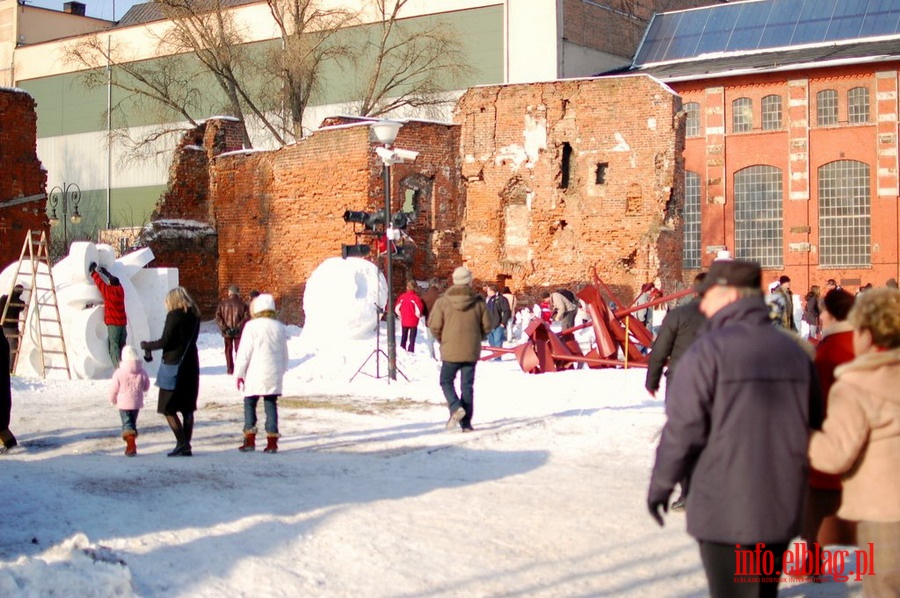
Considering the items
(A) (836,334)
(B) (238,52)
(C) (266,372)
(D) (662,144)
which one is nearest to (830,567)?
(A) (836,334)

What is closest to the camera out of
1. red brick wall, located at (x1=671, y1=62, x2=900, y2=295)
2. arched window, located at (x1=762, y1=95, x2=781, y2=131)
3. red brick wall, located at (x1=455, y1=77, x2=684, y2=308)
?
red brick wall, located at (x1=455, y1=77, x2=684, y2=308)

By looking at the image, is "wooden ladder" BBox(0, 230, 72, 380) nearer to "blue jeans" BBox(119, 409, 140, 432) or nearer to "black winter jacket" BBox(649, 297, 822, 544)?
"blue jeans" BBox(119, 409, 140, 432)

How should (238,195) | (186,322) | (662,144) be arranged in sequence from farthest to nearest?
(238,195)
(662,144)
(186,322)

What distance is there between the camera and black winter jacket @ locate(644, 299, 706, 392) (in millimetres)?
8656

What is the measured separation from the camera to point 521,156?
1217 inches

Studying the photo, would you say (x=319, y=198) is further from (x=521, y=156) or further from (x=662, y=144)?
(x=662, y=144)

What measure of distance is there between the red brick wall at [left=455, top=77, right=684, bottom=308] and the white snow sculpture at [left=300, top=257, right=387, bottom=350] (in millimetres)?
7246

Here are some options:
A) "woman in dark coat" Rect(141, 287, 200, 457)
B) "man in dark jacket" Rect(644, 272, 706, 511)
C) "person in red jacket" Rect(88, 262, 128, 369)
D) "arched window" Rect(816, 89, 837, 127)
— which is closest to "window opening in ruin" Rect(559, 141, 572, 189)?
"person in red jacket" Rect(88, 262, 128, 369)

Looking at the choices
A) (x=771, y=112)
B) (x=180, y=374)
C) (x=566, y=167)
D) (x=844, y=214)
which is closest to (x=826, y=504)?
(x=180, y=374)

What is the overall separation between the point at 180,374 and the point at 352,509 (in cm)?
302

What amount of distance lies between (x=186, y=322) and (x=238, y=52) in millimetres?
31460

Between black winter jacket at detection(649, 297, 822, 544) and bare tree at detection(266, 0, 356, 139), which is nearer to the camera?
black winter jacket at detection(649, 297, 822, 544)

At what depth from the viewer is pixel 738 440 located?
14.2 feet

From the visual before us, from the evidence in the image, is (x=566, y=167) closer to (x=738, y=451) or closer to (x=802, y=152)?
(x=802, y=152)
